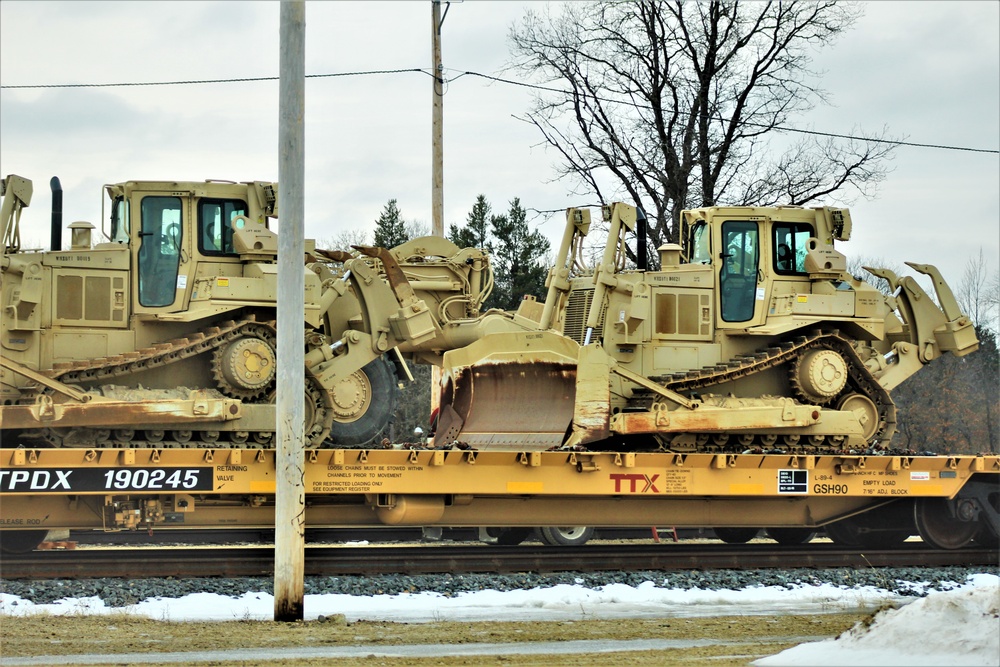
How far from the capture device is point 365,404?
20.0 metres

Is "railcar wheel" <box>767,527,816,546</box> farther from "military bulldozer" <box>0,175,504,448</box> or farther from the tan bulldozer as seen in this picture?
"military bulldozer" <box>0,175,504,448</box>

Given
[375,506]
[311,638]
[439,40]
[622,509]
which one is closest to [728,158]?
[439,40]

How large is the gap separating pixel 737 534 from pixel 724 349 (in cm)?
272

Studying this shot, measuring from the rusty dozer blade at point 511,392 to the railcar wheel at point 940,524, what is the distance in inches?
183

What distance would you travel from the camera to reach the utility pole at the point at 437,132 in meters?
24.6

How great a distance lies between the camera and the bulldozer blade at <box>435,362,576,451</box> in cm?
1667

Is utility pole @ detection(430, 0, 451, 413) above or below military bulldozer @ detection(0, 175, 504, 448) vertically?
above

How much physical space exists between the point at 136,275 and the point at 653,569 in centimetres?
733

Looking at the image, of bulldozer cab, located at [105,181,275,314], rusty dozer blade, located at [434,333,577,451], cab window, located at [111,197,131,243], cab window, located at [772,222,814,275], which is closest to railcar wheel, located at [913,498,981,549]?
cab window, located at [772,222,814,275]

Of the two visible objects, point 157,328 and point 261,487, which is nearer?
point 261,487

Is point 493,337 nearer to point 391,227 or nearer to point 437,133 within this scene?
point 437,133

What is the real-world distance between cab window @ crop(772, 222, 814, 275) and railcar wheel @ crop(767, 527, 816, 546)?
3502 millimetres

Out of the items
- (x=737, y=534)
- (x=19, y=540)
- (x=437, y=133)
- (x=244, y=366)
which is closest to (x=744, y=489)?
(x=737, y=534)

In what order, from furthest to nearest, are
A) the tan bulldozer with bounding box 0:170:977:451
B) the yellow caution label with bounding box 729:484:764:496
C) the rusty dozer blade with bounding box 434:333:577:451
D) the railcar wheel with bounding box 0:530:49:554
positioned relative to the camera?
the rusty dozer blade with bounding box 434:333:577:451, the tan bulldozer with bounding box 0:170:977:451, the yellow caution label with bounding box 729:484:764:496, the railcar wheel with bounding box 0:530:49:554
